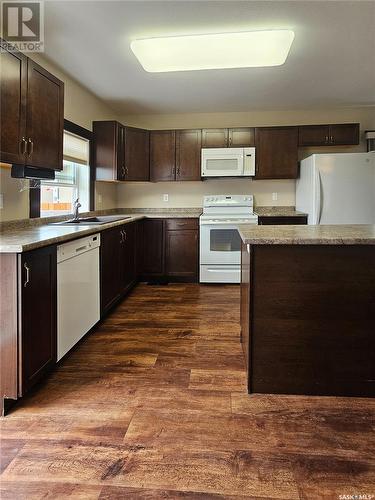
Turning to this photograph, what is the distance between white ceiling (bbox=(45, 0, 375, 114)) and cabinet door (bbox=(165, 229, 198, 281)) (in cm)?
174

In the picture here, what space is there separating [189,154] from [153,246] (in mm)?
1387

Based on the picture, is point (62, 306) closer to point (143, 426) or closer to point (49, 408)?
point (49, 408)

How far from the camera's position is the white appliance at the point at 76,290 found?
2.40 metres

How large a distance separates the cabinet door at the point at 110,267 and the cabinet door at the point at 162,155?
1610 millimetres

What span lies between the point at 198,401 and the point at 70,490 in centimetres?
82

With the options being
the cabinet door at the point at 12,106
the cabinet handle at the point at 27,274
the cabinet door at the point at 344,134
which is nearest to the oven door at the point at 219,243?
the cabinet door at the point at 344,134

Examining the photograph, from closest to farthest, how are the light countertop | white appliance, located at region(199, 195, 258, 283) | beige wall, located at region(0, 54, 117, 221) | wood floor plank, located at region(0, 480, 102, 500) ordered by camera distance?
wood floor plank, located at region(0, 480, 102, 500) < the light countertop < beige wall, located at region(0, 54, 117, 221) < white appliance, located at region(199, 195, 258, 283)

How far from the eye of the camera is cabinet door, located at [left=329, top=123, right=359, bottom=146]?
4922mm

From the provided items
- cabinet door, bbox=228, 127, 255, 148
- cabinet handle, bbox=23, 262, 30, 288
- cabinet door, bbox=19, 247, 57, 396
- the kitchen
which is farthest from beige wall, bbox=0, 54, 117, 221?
cabinet door, bbox=228, 127, 255, 148

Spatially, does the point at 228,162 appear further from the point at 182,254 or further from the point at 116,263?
the point at 116,263

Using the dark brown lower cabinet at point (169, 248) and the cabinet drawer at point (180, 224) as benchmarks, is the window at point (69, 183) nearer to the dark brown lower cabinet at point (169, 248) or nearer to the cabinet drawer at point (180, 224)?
the dark brown lower cabinet at point (169, 248)

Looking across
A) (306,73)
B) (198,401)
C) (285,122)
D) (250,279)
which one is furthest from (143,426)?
(285,122)

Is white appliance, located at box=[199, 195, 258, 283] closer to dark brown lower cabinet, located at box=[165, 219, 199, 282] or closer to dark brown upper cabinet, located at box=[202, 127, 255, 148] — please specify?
dark brown lower cabinet, located at box=[165, 219, 199, 282]

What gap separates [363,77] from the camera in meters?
3.88
